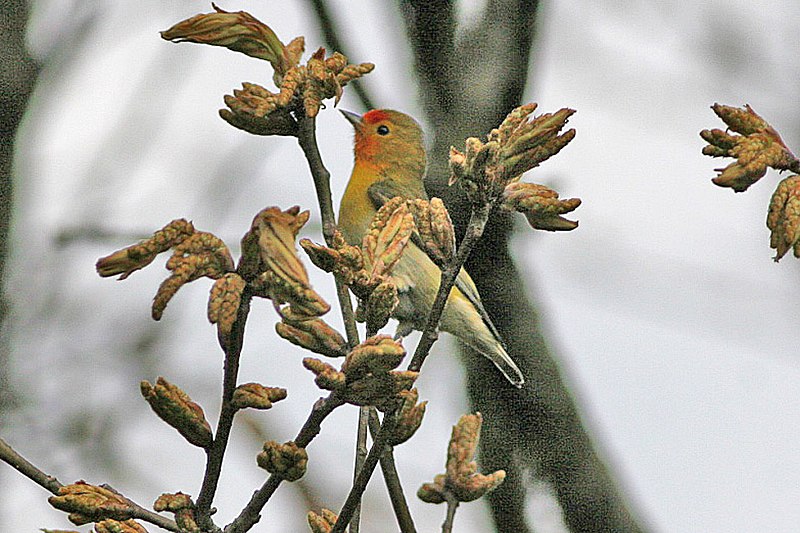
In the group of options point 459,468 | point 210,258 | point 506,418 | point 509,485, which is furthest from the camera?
point 506,418

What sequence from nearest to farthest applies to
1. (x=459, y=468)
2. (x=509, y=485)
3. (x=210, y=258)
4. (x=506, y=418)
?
(x=210, y=258), (x=459, y=468), (x=509, y=485), (x=506, y=418)

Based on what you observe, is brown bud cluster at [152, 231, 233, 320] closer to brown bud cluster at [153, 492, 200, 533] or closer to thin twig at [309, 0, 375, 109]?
brown bud cluster at [153, 492, 200, 533]

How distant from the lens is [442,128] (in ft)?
7.43

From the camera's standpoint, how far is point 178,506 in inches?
29.7

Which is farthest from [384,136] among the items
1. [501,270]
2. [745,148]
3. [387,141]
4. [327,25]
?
[745,148]

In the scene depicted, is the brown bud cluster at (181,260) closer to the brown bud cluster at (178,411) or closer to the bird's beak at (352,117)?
the brown bud cluster at (178,411)

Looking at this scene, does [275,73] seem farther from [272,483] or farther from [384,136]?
[384,136]

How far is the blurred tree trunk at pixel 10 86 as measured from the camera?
5.14 ft

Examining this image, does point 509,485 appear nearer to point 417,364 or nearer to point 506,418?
point 506,418

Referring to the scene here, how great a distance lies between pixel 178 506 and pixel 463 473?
0.27 metres

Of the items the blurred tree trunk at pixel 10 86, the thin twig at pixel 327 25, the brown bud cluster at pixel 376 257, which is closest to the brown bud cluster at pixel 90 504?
the brown bud cluster at pixel 376 257

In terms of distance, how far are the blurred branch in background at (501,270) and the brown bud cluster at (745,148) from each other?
130 centimetres

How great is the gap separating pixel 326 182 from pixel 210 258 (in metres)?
0.12

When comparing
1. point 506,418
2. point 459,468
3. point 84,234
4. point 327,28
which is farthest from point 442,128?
point 459,468
